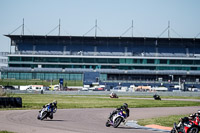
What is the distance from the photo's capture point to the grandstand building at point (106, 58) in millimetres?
121750

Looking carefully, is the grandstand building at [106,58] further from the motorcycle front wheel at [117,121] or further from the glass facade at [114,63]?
the motorcycle front wheel at [117,121]

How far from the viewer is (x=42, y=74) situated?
399 feet

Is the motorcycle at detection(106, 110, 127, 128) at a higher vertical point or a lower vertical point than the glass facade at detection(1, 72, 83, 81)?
lower

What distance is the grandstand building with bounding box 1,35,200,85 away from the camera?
12175 centimetres

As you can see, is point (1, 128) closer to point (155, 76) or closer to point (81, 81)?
point (81, 81)

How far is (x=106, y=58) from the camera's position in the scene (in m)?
124

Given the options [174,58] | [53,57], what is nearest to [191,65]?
[174,58]

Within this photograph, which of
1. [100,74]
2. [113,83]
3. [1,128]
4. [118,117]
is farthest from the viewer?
[100,74]

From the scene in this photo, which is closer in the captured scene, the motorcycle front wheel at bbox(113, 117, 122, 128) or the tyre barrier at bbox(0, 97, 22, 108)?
the motorcycle front wheel at bbox(113, 117, 122, 128)

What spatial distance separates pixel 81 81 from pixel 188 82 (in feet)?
104

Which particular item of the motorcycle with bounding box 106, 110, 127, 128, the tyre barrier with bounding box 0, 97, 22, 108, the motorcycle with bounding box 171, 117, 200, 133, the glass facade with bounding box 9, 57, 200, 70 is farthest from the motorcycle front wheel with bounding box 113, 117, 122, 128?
the glass facade with bounding box 9, 57, 200, 70

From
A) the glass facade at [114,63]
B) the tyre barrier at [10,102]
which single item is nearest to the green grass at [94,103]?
the tyre barrier at [10,102]

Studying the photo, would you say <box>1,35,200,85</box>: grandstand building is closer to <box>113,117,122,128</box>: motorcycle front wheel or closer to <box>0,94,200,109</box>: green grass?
<box>0,94,200,109</box>: green grass

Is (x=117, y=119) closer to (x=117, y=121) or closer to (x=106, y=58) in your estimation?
(x=117, y=121)
